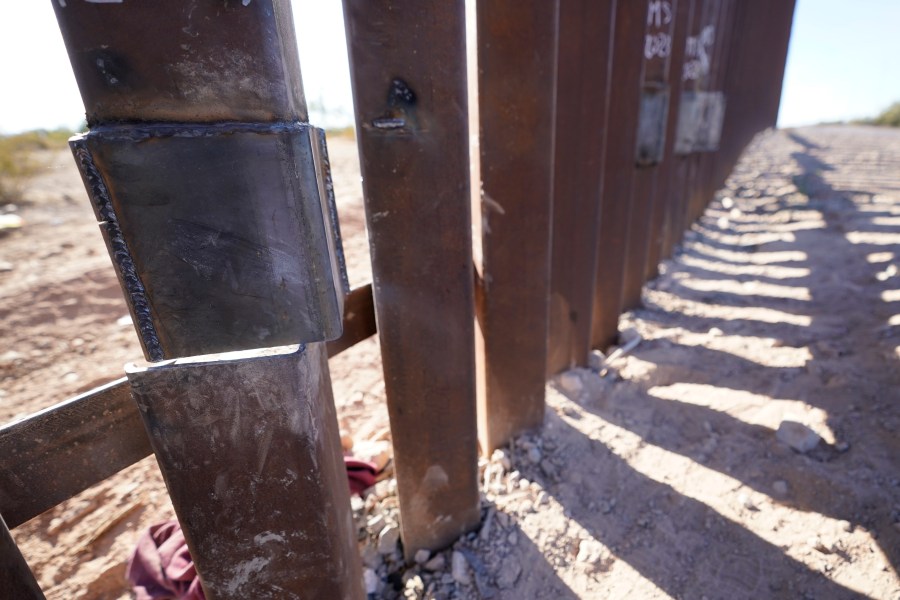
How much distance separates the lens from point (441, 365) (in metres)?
1.34

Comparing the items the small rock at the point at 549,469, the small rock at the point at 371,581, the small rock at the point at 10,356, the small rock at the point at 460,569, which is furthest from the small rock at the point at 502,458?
the small rock at the point at 10,356

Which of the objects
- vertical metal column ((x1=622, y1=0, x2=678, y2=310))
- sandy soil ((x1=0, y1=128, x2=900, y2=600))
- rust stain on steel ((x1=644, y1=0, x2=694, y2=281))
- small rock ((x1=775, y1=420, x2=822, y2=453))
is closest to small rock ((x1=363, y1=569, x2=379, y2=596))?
sandy soil ((x1=0, y1=128, x2=900, y2=600))

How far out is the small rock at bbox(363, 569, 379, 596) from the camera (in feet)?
4.81

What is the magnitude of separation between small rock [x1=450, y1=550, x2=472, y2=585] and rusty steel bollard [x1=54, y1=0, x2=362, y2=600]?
0.68m

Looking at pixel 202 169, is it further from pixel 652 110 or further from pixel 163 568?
pixel 652 110

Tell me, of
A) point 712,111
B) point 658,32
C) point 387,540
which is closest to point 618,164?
point 658,32

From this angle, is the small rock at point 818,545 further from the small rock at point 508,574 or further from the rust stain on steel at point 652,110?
the rust stain on steel at point 652,110

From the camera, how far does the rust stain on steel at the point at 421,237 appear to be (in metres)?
1.05

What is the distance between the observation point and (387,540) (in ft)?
5.11

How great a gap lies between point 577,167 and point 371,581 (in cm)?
191

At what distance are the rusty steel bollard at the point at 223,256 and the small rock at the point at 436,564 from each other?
2.22ft

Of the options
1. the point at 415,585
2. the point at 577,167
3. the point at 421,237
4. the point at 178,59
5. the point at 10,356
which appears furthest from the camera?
the point at 10,356

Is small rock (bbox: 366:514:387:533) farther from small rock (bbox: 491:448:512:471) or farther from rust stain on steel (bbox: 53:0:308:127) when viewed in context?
rust stain on steel (bbox: 53:0:308:127)

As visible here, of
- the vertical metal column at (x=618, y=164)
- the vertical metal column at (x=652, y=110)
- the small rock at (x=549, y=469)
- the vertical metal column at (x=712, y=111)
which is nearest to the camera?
the small rock at (x=549, y=469)
